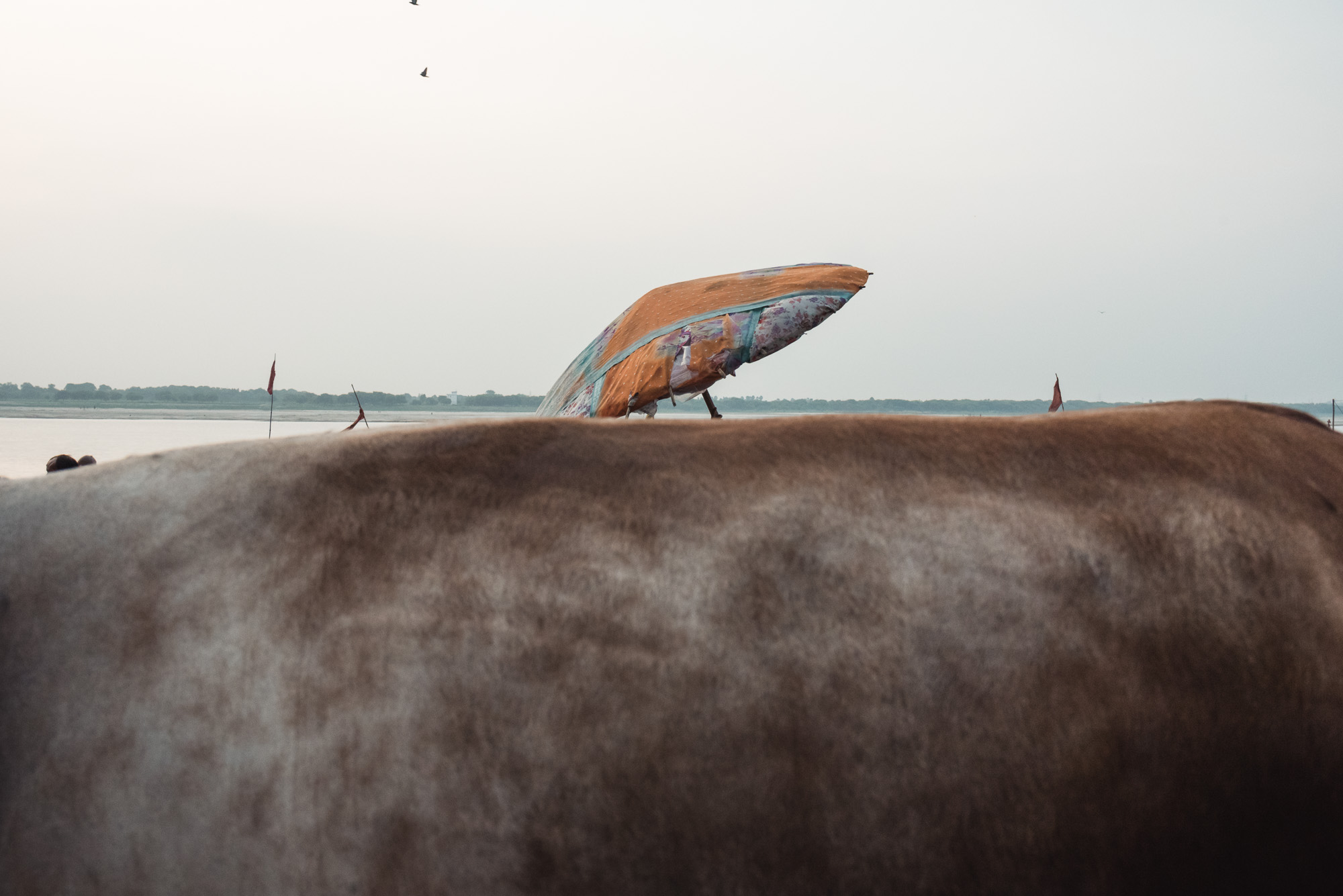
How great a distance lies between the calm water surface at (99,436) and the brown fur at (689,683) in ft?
33.4

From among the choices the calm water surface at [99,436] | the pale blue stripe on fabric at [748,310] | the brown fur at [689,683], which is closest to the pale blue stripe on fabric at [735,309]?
the pale blue stripe on fabric at [748,310]

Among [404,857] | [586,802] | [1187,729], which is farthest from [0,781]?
[1187,729]

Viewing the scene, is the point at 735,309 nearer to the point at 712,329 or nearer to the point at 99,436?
the point at 712,329

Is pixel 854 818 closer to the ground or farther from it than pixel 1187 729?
closer to the ground

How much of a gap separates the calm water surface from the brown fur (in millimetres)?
10167

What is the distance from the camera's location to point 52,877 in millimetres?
1266

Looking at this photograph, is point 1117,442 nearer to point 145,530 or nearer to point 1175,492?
point 1175,492

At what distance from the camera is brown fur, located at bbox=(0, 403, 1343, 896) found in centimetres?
122

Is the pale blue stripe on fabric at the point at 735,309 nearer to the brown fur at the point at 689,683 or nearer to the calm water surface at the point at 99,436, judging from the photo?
the brown fur at the point at 689,683

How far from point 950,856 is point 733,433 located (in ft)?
2.20

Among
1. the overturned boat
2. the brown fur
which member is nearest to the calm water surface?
the overturned boat

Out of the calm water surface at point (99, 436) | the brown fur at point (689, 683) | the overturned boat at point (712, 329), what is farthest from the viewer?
the calm water surface at point (99, 436)

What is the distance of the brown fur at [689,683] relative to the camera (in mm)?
1224

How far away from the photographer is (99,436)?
28906 mm
